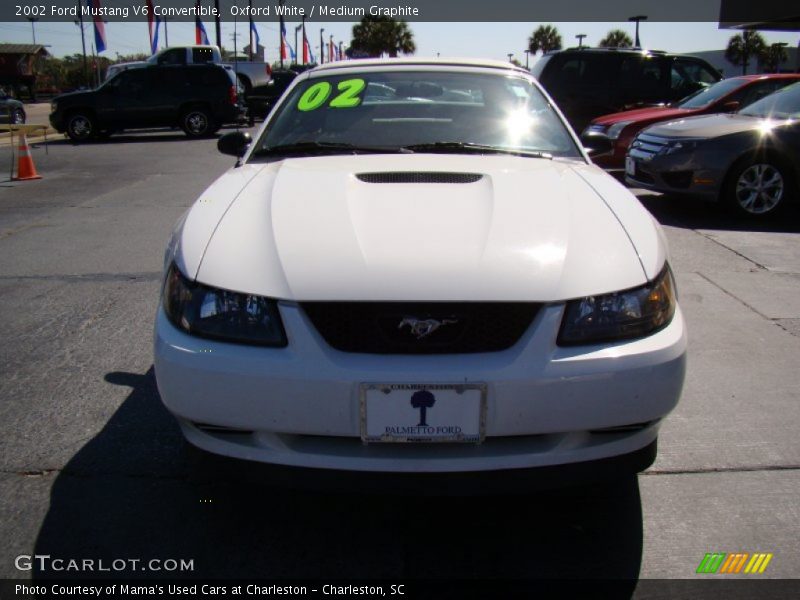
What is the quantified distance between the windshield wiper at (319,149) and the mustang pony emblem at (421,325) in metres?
1.40

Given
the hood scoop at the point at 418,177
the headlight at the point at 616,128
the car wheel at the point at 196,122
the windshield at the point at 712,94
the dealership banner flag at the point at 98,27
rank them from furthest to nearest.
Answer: the dealership banner flag at the point at 98,27 → the car wheel at the point at 196,122 → the headlight at the point at 616,128 → the windshield at the point at 712,94 → the hood scoop at the point at 418,177

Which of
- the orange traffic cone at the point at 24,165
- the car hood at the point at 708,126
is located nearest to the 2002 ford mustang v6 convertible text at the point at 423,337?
the car hood at the point at 708,126

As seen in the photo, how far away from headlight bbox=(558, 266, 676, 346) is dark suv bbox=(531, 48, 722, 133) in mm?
11536

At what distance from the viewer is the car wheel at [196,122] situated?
19953 millimetres

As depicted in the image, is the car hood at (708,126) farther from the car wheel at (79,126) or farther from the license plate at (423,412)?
the car wheel at (79,126)

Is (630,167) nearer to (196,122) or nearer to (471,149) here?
(471,149)

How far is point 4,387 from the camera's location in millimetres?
3645

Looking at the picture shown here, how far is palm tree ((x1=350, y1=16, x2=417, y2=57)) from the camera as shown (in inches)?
2763

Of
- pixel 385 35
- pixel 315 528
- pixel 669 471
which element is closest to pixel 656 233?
pixel 669 471

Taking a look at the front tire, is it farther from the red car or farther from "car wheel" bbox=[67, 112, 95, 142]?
the red car

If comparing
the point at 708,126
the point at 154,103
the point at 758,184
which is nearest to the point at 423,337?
the point at 758,184

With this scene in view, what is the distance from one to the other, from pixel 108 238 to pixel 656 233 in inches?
229

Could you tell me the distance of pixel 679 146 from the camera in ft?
26.9

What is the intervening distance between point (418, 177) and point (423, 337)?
0.93m
